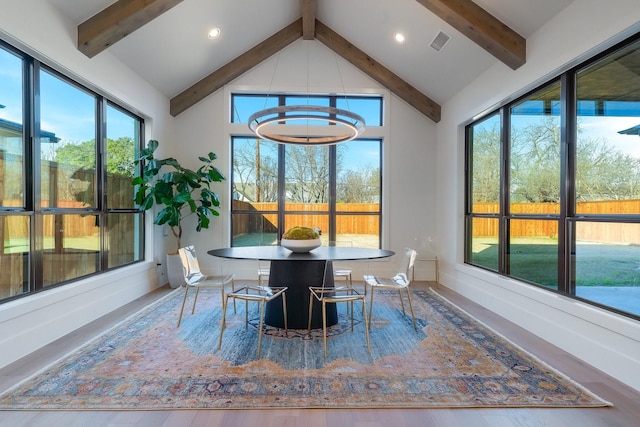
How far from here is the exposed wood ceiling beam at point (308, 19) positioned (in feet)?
15.5

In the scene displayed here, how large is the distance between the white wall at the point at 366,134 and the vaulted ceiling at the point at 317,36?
19 centimetres

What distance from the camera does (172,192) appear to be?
4.98 meters

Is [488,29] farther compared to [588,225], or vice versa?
[488,29]

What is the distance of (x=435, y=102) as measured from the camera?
5621mm

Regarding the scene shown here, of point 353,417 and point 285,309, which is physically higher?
point 285,309

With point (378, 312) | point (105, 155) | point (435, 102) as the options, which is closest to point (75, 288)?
point (105, 155)

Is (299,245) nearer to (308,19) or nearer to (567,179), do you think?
(567,179)

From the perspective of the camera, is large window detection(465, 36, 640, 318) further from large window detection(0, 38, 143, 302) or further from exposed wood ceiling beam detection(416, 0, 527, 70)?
large window detection(0, 38, 143, 302)

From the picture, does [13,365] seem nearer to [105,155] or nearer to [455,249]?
[105,155]

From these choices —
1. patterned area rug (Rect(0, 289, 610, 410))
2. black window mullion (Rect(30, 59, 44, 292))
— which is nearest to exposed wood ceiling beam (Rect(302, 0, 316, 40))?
black window mullion (Rect(30, 59, 44, 292))

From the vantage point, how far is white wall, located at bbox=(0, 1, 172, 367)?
8.63 feet

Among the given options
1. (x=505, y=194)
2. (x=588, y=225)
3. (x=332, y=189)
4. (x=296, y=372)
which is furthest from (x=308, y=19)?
(x=296, y=372)

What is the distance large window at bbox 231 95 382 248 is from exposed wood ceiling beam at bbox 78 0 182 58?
250 cm

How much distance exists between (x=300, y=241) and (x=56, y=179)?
99.5 inches
